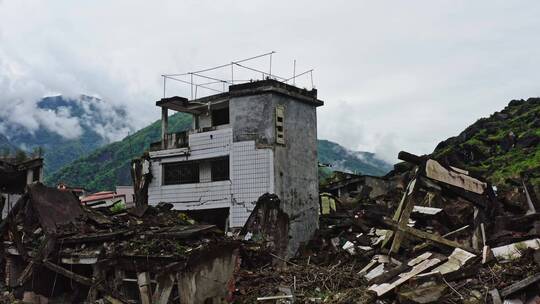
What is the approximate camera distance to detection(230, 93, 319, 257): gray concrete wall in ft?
71.5

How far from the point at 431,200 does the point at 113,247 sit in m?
11.1

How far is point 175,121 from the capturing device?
114875mm

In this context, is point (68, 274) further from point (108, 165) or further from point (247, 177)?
point (108, 165)

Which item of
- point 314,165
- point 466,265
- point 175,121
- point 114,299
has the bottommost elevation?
point 114,299

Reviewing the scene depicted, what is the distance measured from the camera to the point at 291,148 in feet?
74.5

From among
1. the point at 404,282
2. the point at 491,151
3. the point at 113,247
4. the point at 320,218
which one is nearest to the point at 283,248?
the point at 320,218

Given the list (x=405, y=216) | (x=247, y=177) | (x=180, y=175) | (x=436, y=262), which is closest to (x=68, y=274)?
(x=405, y=216)

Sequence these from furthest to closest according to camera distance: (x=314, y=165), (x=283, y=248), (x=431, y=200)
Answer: (x=314, y=165) < (x=283, y=248) < (x=431, y=200)

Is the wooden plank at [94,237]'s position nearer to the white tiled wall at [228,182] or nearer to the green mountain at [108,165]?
the white tiled wall at [228,182]

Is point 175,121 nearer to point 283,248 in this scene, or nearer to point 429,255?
point 283,248

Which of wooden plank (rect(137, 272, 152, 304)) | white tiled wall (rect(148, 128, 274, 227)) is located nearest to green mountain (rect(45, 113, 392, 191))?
white tiled wall (rect(148, 128, 274, 227))

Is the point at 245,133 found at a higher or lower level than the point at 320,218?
higher

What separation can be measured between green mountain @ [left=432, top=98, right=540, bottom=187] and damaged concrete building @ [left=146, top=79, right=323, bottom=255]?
480 inches

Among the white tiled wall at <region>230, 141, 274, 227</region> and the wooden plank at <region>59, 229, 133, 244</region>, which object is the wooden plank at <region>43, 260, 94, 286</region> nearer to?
the wooden plank at <region>59, 229, 133, 244</region>
